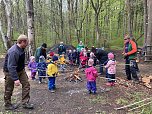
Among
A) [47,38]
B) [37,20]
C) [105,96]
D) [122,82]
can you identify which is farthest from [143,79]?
[47,38]

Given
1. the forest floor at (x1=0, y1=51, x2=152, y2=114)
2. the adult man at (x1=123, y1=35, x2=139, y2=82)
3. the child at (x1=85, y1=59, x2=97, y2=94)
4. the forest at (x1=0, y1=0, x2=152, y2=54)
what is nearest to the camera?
the forest floor at (x1=0, y1=51, x2=152, y2=114)

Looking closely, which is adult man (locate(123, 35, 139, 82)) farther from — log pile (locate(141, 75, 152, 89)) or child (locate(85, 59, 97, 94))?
child (locate(85, 59, 97, 94))

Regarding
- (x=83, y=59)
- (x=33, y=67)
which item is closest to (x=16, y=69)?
(x=33, y=67)

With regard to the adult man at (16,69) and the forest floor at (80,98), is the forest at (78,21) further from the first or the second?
the adult man at (16,69)

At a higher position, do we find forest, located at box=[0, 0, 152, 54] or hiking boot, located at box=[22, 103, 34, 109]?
forest, located at box=[0, 0, 152, 54]

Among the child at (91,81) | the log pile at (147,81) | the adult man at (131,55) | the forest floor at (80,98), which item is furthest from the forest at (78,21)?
the child at (91,81)

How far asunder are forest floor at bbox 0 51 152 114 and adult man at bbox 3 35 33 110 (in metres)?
0.29

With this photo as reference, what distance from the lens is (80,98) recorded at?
8406mm

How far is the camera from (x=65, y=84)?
1064cm

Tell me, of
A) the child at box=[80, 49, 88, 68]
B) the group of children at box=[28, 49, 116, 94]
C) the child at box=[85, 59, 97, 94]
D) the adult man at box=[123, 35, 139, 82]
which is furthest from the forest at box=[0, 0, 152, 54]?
the child at box=[85, 59, 97, 94]

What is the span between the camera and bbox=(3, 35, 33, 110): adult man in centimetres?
671

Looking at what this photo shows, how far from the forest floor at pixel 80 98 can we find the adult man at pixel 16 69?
0.97 ft

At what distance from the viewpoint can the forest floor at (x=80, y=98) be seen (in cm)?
723

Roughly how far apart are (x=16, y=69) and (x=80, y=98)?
2.46 m
